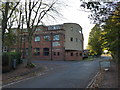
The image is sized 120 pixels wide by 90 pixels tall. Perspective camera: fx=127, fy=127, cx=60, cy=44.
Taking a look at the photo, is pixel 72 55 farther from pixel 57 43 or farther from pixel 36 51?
pixel 36 51

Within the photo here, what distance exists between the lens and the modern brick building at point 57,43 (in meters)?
36.1

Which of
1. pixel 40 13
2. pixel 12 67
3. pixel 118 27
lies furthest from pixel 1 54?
pixel 118 27

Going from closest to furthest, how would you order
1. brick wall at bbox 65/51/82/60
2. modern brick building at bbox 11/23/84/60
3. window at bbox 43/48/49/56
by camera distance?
brick wall at bbox 65/51/82/60 → modern brick building at bbox 11/23/84/60 → window at bbox 43/48/49/56

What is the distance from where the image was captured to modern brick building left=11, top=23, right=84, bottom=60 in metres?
36.1

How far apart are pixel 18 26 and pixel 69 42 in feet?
63.5

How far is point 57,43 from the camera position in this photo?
3678cm

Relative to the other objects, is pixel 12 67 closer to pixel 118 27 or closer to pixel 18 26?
pixel 18 26

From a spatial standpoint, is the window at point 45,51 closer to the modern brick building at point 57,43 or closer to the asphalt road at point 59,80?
the modern brick building at point 57,43

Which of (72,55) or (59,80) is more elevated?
(72,55)

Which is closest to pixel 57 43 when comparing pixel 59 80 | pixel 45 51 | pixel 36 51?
pixel 45 51

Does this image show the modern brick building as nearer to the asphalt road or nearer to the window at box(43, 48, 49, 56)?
the window at box(43, 48, 49, 56)

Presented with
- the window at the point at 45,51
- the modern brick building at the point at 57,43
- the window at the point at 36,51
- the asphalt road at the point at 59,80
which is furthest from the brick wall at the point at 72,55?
the asphalt road at the point at 59,80

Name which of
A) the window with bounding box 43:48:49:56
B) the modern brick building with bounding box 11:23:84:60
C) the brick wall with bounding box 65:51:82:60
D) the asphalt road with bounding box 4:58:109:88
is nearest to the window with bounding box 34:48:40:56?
the modern brick building with bounding box 11:23:84:60

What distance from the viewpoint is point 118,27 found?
32.4 ft
